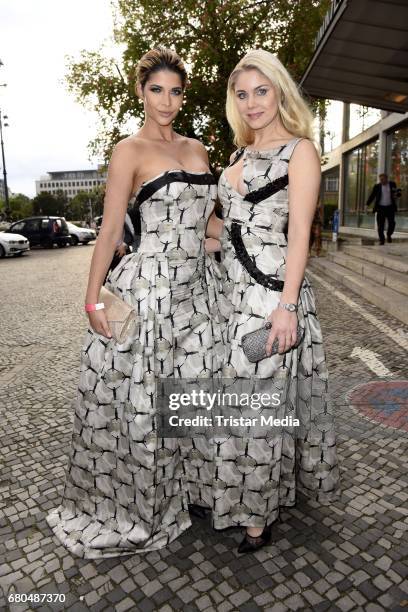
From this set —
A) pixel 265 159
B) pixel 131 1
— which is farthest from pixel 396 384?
pixel 131 1

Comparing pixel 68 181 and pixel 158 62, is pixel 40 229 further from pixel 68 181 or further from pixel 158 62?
pixel 68 181

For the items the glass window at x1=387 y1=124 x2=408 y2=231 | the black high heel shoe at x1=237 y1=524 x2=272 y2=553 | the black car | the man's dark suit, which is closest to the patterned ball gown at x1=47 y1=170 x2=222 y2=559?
the black high heel shoe at x1=237 y1=524 x2=272 y2=553

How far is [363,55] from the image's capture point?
8.43 meters

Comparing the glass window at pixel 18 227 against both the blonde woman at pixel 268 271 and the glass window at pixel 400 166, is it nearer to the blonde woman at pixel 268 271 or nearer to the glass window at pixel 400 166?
the glass window at pixel 400 166

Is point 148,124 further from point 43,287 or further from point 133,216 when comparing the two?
point 43,287

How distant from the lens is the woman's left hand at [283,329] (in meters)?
2.02

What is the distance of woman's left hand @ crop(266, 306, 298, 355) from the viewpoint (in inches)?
79.4

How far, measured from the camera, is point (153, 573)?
2.07m

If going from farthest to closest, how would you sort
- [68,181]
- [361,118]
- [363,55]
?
[68,181], [361,118], [363,55]

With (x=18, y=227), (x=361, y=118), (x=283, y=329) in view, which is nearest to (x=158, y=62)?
(x=283, y=329)

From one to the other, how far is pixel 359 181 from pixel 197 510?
78.3 ft

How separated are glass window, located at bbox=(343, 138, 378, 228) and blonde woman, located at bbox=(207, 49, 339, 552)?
1967cm

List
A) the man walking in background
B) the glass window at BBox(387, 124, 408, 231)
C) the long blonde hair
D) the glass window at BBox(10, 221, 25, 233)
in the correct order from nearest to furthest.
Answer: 1. the long blonde hair
2. the man walking in background
3. the glass window at BBox(387, 124, 408, 231)
4. the glass window at BBox(10, 221, 25, 233)

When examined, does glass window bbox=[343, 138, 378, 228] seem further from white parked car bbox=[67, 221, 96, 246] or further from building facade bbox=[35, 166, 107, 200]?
building facade bbox=[35, 166, 107, 200]
